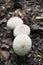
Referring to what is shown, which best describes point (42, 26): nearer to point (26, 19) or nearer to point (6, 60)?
point (26, 19)

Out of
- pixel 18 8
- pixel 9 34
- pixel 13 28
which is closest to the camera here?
pixel 13 28

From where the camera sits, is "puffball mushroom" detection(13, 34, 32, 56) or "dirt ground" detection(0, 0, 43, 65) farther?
"dirt ground" detection(0, 0, 43, 65)

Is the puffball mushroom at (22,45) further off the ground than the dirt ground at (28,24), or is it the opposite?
the puffball mushroom at (22,45)

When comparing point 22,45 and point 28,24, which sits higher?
point 22,45

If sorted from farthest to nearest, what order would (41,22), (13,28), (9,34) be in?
(41,22) → (9,34) → (13,28)

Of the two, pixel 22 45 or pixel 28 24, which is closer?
pixel 22 45

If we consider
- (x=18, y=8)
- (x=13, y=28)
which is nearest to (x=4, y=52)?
(x=13, y=28)

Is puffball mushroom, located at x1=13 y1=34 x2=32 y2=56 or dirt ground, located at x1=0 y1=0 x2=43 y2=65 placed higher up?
puffball mushroom, located at x1=13 y1=34 x2=32 y2=56

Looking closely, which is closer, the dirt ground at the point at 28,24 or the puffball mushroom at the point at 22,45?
the puffball mushroom at the point at 22,45
